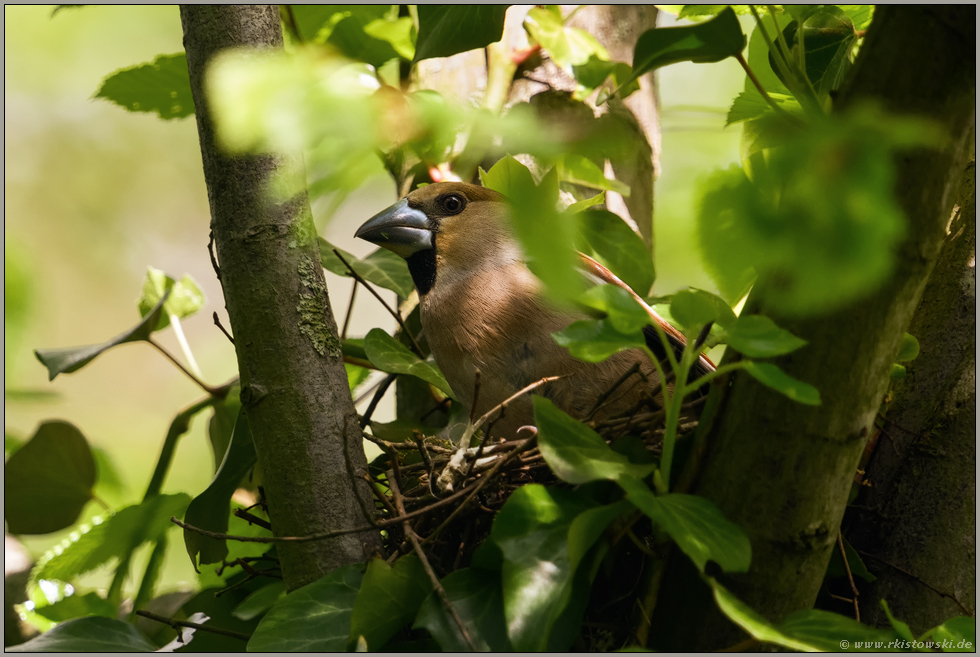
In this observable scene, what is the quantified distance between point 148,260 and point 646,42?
683 centimetres

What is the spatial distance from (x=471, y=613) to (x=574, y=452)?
0.37 meters

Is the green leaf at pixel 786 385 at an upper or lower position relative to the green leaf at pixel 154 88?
lower

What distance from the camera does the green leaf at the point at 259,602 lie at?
195 cm

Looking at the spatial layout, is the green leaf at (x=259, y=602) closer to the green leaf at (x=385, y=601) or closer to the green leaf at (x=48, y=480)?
the green leaf at (x=385, y=601)

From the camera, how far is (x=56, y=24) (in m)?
6.77

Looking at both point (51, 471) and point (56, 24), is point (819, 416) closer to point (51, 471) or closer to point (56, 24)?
point (51, 471)

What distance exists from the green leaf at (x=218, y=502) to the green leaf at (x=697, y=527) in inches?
49.2

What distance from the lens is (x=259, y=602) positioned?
1.97 metres

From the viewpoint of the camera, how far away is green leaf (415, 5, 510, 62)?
5.65 feet

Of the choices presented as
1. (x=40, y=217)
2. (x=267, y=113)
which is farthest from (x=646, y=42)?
(x=40, y=217)

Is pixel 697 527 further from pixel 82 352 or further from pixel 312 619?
pixel 82 352

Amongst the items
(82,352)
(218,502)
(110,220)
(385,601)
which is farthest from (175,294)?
(110,220)

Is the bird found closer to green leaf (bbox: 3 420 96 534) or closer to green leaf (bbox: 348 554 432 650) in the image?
green leaf (bbox: 348 554 432 650)

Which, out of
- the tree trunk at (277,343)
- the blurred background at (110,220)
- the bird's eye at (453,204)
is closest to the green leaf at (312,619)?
the tree trunk at (277,343)
